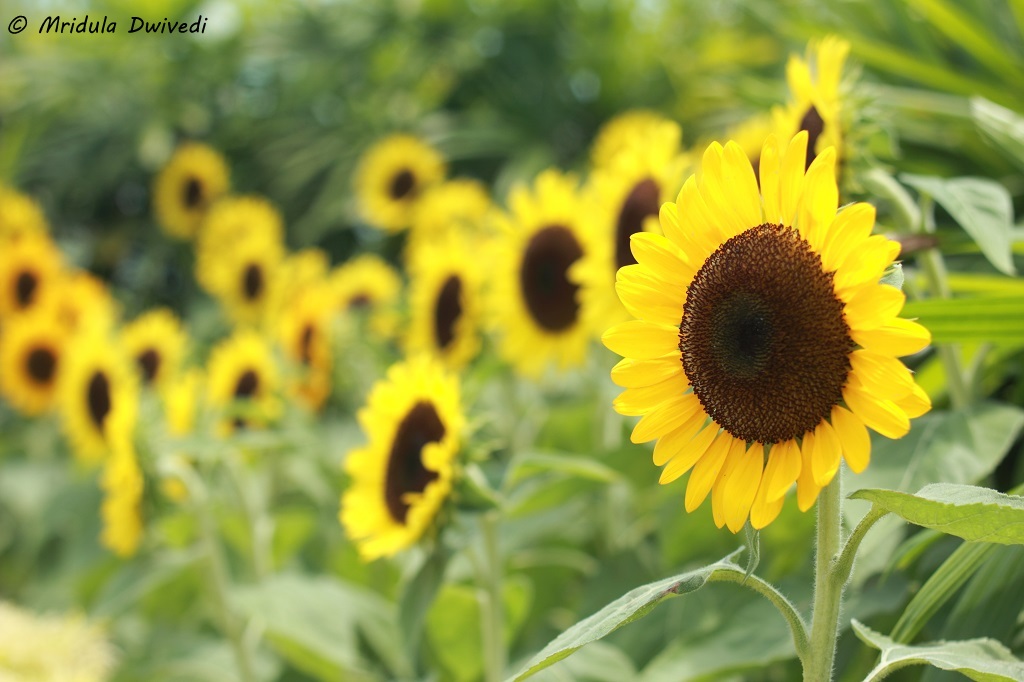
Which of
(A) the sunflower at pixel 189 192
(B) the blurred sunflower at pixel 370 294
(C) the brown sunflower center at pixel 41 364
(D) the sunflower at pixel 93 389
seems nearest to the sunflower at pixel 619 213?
(B) the blurred sunflower at pixel 370 294

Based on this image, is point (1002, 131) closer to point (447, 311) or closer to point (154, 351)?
point (447, 311)

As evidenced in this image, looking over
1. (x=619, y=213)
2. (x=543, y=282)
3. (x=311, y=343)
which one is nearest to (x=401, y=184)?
(x=311, y=343)

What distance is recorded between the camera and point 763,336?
50 centimetres

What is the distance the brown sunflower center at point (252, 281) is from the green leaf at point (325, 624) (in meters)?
0.97

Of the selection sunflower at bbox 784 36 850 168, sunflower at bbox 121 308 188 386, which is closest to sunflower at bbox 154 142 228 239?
sunflower at bbox 121 308 188 386

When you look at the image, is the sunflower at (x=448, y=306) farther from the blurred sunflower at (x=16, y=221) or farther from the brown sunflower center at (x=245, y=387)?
the blurred sunflower at (x=16, y=221)

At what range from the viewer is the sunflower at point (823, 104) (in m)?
0.71

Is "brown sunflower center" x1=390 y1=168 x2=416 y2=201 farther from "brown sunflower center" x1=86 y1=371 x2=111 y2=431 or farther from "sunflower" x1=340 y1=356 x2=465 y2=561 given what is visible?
"sunflower" x1=340 y1=356 x2=465 y2=561

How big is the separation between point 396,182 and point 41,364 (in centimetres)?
72

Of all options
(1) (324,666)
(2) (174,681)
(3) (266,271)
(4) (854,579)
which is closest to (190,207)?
(3) (266,271)

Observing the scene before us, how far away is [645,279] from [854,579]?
29 cm

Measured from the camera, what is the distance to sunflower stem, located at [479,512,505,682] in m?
0.85

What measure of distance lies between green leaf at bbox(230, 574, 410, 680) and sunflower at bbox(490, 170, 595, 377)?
0.30m

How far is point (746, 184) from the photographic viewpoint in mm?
499
